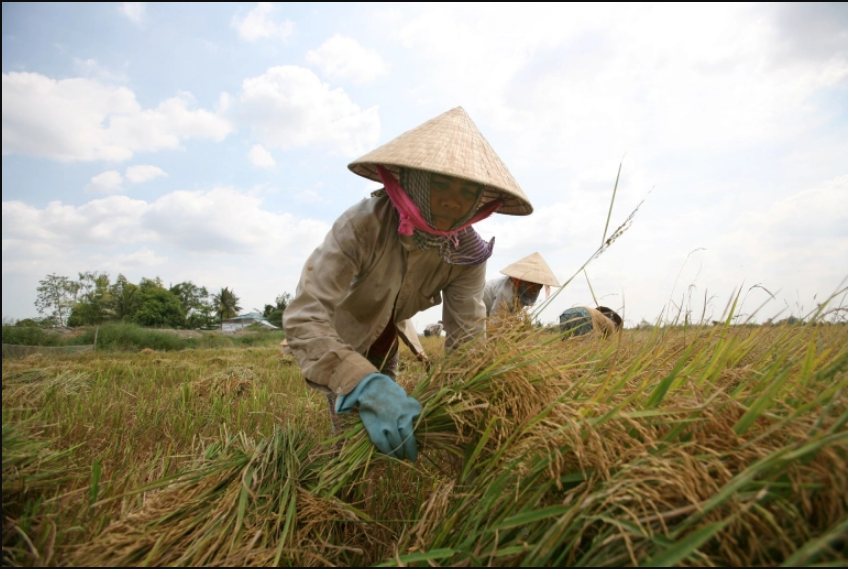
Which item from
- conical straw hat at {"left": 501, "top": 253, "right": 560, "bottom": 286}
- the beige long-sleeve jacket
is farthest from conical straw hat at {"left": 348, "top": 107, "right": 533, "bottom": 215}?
conical straw hat at {"left": 501, "top": 253, "right": 560, "bottom": 286}

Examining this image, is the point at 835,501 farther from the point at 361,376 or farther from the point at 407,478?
the point at 407,478

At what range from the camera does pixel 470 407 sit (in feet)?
4.61

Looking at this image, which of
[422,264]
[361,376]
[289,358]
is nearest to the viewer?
[361,376]

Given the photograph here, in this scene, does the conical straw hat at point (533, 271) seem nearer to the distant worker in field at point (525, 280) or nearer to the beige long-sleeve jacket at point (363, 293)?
the distant worker in field at point (525, 280)

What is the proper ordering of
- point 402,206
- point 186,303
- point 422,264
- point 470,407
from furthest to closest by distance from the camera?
point 186,303 < point 422,264 < point 402,206 < point 470,407

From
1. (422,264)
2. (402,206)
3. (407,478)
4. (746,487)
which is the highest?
(402,206)

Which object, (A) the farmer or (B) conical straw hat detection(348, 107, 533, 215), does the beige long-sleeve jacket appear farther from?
(B) conical straw hat detection(348, 107, 533, 215)

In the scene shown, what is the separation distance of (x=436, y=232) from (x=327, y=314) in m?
0.60

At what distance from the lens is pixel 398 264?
2.24 metres

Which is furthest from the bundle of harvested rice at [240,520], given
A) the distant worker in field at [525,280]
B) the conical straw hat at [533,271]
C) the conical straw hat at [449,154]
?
the conical straw hat at [533,271]

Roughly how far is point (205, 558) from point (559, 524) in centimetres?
94

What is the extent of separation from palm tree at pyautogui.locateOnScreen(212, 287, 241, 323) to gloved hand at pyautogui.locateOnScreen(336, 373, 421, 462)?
59.0 metres

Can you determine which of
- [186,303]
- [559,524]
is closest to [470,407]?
[559,524]

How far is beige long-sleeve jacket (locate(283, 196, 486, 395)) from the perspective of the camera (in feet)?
5.90
